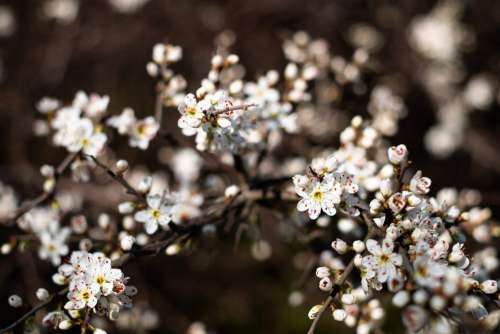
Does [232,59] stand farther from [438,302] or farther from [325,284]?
[438,302]

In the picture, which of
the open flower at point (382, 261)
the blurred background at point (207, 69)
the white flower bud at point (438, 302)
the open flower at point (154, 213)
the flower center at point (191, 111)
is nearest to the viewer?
the white flower bud at point (438, 302)

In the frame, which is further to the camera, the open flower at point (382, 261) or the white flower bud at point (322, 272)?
the white flower bud at point (322, 272)

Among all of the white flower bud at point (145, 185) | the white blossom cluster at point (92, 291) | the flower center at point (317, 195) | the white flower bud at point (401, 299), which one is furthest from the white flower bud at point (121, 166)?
the white flower bud at point (401, 299)

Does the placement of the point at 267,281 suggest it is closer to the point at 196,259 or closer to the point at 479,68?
the point at 196,259

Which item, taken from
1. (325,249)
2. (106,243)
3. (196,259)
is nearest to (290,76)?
(325,249)

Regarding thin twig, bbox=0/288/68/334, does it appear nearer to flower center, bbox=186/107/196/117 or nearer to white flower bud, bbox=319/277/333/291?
flower center, bbox=186/107/196/117

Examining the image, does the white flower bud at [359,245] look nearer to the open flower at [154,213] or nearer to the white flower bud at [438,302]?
the white flower bud at [438,302]

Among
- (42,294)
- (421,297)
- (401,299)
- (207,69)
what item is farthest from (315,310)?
(207,69)
